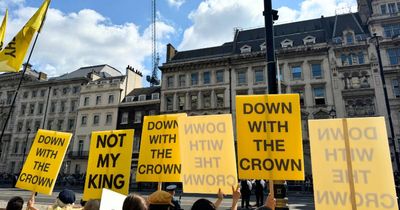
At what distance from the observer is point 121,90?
42688mm

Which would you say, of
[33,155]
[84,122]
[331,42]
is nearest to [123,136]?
[33,155]

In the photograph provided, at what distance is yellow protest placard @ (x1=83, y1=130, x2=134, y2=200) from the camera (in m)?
6.26

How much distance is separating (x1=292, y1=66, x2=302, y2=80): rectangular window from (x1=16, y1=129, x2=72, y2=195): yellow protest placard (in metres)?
30.8

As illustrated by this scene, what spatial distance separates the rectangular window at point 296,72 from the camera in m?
34.4

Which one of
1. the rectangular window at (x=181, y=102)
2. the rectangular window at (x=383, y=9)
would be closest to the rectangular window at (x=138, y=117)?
the rectangular window at (x=181, y=102)

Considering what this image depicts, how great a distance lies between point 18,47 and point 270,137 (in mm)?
8420

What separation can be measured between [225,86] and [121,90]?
50.1 ft

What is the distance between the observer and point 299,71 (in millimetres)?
34500

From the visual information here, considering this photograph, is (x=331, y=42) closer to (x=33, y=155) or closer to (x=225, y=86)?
(x=225, y=86)

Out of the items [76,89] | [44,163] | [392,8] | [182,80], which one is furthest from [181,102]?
[44,163]

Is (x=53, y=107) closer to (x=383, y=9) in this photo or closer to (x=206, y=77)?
(x=206, y=77)

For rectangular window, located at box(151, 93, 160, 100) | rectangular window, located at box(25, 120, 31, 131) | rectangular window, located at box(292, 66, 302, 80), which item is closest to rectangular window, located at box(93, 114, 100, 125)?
rectangular window, located at box(151, 93, 160, 100)

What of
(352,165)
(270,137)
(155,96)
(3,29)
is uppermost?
(155,96)

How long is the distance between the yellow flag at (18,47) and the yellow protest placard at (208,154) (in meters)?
6.54
